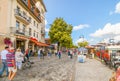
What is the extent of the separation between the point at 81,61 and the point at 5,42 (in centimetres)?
1049

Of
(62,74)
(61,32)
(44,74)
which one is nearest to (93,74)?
(62,74)

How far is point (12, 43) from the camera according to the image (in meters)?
26.2

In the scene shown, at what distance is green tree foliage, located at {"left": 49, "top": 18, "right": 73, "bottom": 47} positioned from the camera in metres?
51.3

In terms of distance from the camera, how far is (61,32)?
52.0 meters

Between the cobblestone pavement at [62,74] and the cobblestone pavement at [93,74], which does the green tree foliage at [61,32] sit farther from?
the cobblestone pavement at [93,74]

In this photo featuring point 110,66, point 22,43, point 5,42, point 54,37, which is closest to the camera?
point 110,66

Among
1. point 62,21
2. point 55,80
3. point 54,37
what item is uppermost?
point 62,21

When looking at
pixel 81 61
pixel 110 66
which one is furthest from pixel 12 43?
pixel 110 66

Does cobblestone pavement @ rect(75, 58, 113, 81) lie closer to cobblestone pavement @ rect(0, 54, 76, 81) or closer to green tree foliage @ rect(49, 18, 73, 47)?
cobblestone pavement @ rect(0, 54, 76, 81)

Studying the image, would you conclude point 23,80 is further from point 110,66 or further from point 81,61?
point 81,61

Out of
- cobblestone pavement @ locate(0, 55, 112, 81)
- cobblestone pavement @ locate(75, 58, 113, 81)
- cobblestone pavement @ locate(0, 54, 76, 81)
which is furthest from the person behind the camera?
cobblestone pavement @ locate(75, 58, 113, 81)

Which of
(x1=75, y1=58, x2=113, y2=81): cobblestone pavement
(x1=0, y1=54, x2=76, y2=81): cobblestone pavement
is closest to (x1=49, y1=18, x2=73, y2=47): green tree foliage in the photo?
(x1=0, y1=54, x2=76, y2=81): cobblestone pavement

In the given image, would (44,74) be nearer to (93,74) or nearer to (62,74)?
(62,74)

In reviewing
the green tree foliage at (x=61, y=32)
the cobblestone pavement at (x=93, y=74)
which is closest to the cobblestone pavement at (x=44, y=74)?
the cobblestone pavement at (x=93, y=74)
